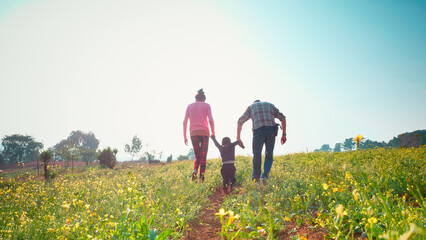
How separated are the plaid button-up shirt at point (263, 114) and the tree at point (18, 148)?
82615 mm

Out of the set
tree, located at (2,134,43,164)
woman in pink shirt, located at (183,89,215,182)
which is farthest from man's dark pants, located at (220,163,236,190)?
tree, located at (2,134,43,164)

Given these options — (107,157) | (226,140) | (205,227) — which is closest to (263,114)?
(226,140)

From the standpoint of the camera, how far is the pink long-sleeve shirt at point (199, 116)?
19.3ft

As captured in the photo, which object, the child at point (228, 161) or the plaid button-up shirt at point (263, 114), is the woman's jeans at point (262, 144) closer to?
the plaid button-up shirt at point (263, 114)

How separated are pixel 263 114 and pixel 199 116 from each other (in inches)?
70.9

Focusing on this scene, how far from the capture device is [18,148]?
2771 inches

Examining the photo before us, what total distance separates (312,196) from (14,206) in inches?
187

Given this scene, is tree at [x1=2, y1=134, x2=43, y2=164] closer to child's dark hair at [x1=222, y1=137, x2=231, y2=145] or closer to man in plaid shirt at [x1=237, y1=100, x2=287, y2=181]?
child's dark hair at [x1=222, y1=137, x2=231, y2=145]

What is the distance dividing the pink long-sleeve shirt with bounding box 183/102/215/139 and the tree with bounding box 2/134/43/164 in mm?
80997

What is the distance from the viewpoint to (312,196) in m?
3.07

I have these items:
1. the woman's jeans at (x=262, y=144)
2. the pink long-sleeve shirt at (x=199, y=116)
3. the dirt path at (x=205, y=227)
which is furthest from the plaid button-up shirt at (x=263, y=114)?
the dirt path at (x=205, y=227)

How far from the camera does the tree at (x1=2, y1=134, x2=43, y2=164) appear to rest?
6631 centimetres

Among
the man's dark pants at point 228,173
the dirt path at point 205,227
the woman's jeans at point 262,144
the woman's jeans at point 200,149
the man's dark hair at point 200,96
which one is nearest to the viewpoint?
the dirt path at point 205,227

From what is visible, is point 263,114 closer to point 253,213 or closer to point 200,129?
point 200,129
